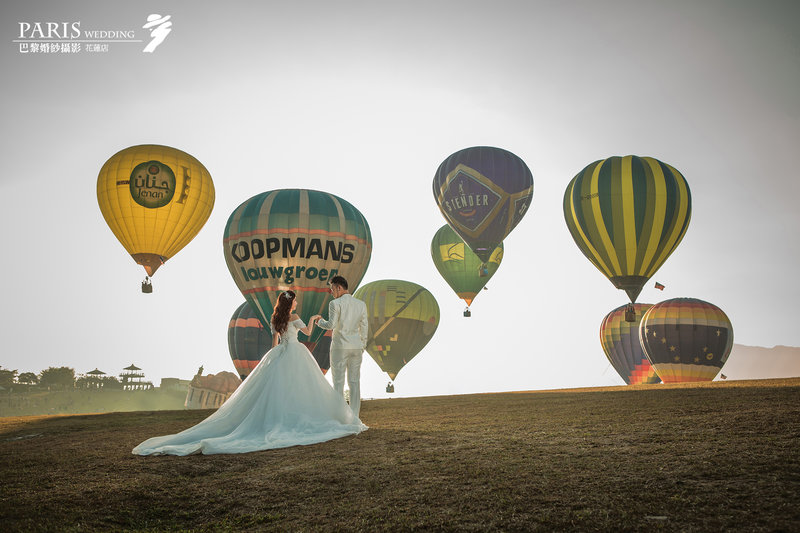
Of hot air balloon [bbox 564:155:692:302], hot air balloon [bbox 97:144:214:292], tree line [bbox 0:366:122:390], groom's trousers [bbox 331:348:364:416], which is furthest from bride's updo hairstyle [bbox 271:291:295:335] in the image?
tree line [bbox 0:366:122:390]

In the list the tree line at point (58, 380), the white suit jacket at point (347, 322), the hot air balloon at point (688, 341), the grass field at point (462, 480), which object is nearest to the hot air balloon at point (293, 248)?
the white suit jacket at point (347, 322)

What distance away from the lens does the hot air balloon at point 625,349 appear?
146ft

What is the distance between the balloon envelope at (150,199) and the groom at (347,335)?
2277 cm

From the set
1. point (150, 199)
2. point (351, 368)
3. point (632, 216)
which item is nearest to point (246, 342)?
point (150, 199)

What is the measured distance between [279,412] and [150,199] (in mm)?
23888

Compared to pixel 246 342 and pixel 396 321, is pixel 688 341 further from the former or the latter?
pixel 246 342

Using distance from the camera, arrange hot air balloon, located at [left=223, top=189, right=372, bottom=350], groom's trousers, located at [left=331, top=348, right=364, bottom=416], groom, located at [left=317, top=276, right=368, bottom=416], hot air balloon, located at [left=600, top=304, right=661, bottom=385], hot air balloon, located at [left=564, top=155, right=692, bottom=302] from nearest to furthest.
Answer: groom, located at [left=317, top=276, right=368, bottom=416], groom's trousers, located at [left=331, top=348, right=364, bottom=416], hot air balloon, located at [left=223, top=189, right=372, bottom=350], hot air balloon, located at [left=564, top=155, right=692, bottom=302], hot air balloon, located at [left=600, top=304, right=661, bottom=385]

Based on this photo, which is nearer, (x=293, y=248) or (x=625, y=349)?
(x=293, y=248)

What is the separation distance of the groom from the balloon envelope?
2277 cm

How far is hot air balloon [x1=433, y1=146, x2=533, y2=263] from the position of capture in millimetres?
36719

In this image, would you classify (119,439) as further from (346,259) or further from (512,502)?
(346,259)

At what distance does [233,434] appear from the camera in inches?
380

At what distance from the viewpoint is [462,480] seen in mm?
6086

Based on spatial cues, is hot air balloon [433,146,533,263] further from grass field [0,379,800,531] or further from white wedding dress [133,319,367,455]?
grass field [0,379,800,531]
